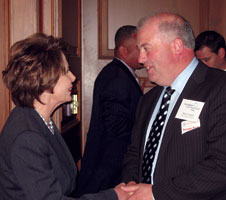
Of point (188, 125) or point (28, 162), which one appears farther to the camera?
point (188, 125)

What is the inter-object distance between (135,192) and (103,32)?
6.94ft

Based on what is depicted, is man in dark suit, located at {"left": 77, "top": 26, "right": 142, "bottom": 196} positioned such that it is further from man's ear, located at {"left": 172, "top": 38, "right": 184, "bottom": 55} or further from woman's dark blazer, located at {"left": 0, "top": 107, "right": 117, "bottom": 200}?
woman's dark blazer, located at {"left": 0, "top": 107, "right": 117, "bottom": 200}

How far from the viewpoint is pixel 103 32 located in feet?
11.1

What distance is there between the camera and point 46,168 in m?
1.38

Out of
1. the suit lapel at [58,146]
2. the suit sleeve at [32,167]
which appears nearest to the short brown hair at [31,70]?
the suit lapel at [58,146]

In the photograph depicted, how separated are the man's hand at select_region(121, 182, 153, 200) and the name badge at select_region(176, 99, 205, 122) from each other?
39cm

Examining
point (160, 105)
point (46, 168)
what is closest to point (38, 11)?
point (160, 105)

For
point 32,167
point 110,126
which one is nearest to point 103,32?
point 110,126

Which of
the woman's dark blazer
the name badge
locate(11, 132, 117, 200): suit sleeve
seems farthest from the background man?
locate(11, 132, 117, 200): suit sleeve

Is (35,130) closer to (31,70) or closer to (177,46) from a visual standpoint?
(31,70)

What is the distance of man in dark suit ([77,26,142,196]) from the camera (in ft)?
8.47

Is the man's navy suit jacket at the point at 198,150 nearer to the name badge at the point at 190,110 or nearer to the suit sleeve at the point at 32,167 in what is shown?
the name badge at the point at 190,110

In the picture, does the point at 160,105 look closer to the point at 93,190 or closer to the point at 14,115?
the point at 14,115

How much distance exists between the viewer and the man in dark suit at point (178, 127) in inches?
57.3
